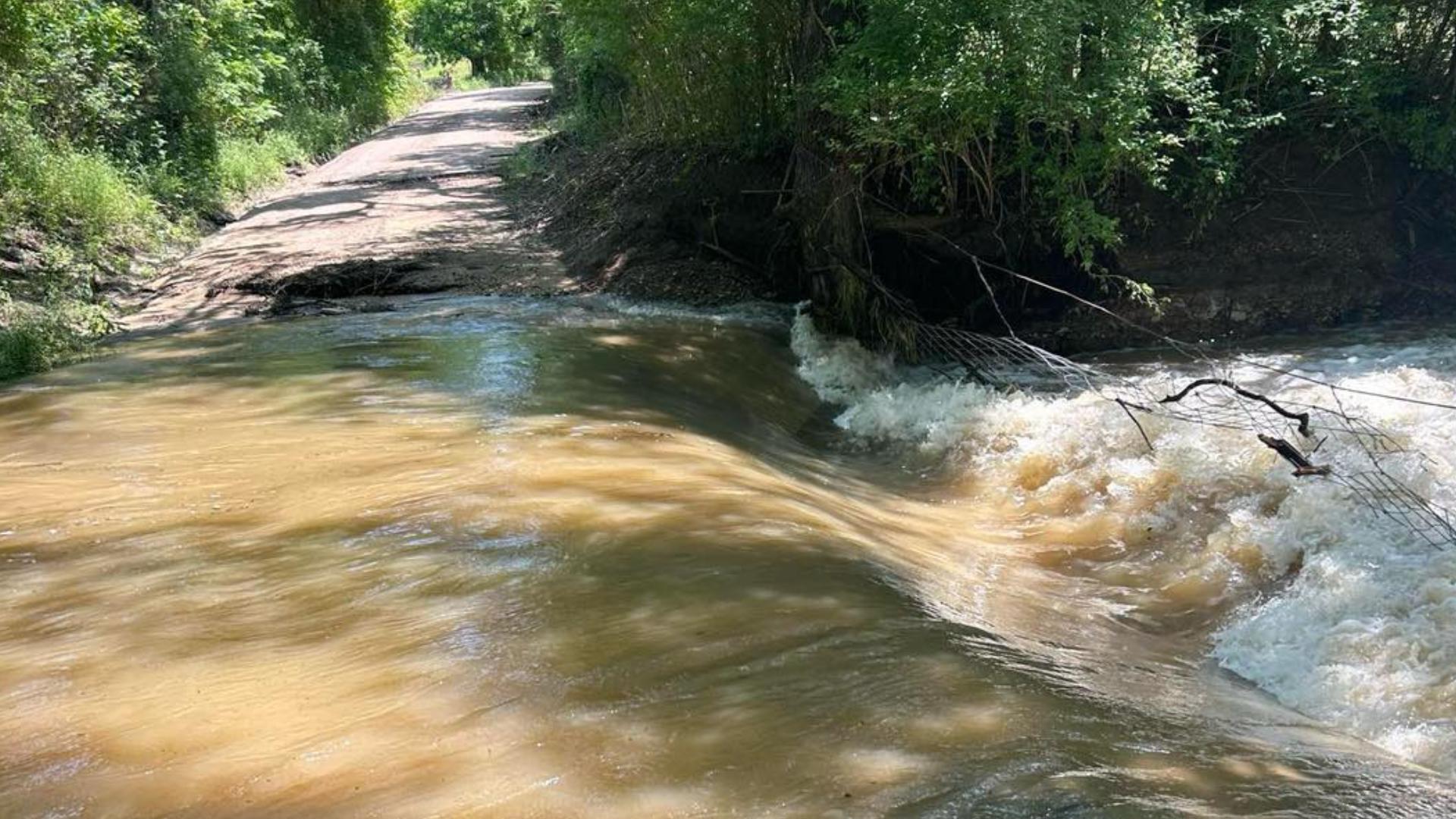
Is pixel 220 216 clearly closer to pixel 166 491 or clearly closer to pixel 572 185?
pixel 572 185

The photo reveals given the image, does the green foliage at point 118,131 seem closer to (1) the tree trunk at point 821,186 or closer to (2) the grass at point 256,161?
(2) the grass at point 256,161

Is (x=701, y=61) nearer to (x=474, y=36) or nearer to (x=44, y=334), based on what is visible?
(x=44, y=334)

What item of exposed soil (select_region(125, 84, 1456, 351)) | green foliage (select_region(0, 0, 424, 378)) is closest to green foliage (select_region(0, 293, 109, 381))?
green foliage (select_region(0, 0, 424, 378))

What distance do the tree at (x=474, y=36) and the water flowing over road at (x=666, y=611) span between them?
154 feet

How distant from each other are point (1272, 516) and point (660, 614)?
3.78m

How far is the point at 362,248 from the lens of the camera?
41.5ft

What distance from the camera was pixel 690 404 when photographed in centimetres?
747

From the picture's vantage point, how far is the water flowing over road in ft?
8.25

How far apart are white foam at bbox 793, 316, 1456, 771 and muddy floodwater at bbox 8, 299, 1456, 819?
0.08 feet

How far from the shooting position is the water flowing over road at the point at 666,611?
252cm

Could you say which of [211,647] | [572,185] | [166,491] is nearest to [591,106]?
[572,185]

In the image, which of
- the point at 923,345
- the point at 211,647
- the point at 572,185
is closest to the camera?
the point at 211,647

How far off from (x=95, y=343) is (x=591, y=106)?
11.5 m

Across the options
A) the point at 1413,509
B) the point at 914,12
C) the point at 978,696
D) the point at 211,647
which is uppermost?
the point at 914,12
